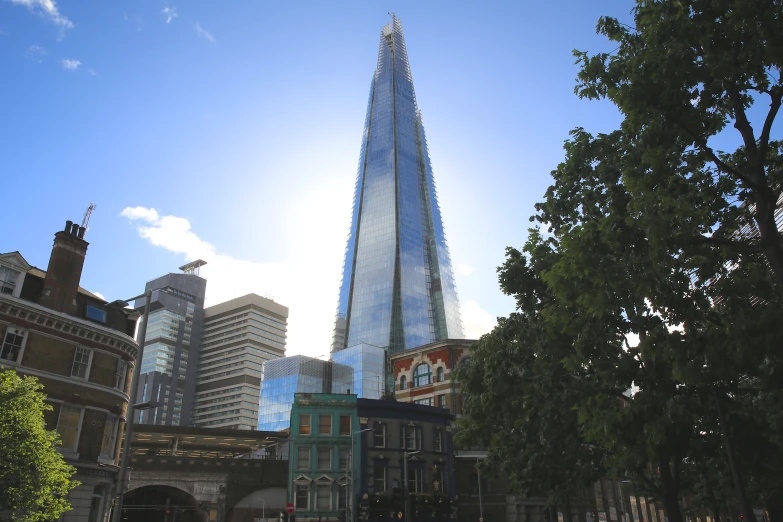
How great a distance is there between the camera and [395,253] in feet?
482

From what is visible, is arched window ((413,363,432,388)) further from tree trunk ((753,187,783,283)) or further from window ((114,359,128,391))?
tree trunk ((753,187,783,283))

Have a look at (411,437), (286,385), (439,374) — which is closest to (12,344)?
(411,437)

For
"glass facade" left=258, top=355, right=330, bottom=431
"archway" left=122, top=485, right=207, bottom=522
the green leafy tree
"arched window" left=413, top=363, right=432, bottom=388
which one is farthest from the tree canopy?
"glass facade" left=258, top=355, right=330, bottom=431

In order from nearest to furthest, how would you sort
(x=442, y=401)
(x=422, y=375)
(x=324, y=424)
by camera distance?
(x=324, y=424) < (x=442, y=401) < (x=422, y=375)

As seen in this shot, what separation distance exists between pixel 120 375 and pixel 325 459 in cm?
1848

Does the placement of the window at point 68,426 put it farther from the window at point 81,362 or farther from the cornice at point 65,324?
the cornice at point 65,324

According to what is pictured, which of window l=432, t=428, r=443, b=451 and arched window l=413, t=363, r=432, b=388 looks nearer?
window l=432, t=428, r=443, b=451

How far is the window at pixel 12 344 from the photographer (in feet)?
108

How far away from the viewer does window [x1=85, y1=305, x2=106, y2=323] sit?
1508 inches

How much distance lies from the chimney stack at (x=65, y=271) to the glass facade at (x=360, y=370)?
99.0m

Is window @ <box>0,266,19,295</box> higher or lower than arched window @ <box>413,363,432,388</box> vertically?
lower

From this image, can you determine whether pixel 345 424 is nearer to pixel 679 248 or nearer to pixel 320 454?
pixel 320 454

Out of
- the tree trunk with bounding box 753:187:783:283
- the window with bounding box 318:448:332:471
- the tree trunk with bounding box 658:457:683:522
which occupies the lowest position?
the tree trunk with bounding box 658:457:683:522

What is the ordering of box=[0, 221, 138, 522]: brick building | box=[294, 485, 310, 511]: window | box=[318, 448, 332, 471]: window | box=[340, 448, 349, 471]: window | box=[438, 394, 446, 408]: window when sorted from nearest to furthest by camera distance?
1. box=[0, 221, 138, 522]: brick building
2. box=[294, 485, 310, 511]: window
3. box=[340, 448, 349, 471]: window
4. box=[318, 448, 332, 471]: window
5. box=[438, 394, 446, 408]: window
